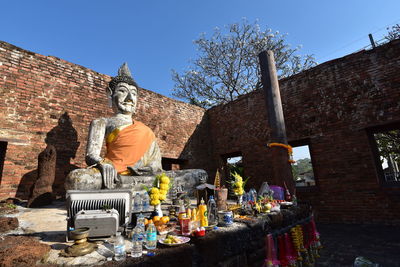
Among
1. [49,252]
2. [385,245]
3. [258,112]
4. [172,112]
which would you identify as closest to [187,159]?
[172,112]

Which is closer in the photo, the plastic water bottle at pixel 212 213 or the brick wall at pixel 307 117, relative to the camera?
the plastic water bottle at pixel 212 213

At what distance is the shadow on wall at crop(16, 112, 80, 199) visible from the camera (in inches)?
181

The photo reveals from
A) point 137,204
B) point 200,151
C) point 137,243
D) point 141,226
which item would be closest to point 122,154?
point 137,204

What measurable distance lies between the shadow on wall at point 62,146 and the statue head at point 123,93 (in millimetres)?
1264

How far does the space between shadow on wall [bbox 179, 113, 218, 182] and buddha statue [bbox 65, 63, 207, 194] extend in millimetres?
2993

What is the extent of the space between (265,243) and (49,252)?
2189mm

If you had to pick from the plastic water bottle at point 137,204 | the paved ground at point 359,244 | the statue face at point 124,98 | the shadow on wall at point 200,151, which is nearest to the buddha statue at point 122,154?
the statue face at point 124,98

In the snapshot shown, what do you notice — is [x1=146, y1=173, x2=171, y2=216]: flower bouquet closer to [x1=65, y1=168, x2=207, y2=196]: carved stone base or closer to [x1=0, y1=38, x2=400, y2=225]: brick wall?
[x1=65, y1=168, x2=207, y2=196]: carved stone base

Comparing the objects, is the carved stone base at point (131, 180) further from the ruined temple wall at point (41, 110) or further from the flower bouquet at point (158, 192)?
the ruined temple wall at point (41, 110)

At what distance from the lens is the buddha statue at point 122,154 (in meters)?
3.16

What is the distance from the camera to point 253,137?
6.74 m

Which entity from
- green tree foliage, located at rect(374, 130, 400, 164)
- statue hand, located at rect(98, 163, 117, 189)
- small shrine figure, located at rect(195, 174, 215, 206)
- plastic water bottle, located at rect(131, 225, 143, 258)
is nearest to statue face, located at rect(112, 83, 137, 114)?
statue hand, located at rect(98, 163, 117, 189)

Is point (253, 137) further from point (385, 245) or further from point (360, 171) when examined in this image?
point (385, 245)

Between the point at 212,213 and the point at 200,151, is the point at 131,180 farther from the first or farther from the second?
the point at 200,151
